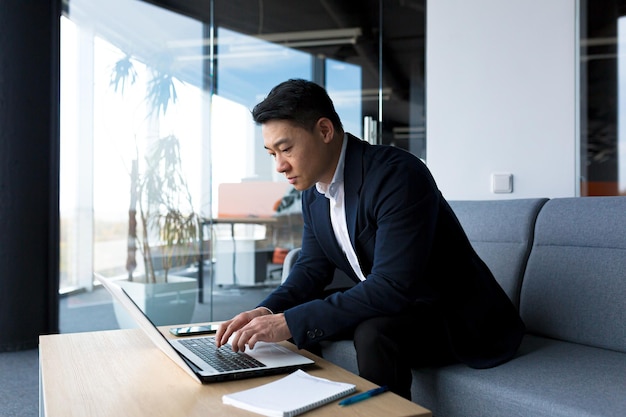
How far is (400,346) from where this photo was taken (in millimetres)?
1560

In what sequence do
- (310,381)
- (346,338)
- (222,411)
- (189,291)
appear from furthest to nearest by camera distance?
1. (189,291)
2. (346,338)
3. (310,381)
4. (222,411)

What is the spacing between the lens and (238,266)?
13.5 ft

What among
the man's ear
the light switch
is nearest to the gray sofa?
the light switch

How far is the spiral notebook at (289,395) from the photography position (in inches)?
42.0

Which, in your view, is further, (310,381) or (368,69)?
(368,69)

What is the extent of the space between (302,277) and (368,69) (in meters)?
2.33

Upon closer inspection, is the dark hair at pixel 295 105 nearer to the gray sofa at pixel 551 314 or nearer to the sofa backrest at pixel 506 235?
the gray sofa at pixel 551 314

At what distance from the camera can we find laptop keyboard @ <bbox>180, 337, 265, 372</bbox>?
138 centimetres

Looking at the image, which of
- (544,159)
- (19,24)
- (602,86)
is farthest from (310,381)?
(19,24)

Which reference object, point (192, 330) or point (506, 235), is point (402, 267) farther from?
point (506, 235)

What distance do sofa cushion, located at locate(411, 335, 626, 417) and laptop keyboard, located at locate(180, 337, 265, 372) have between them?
0.51 meters

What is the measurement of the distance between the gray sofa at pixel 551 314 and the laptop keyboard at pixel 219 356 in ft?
1.52

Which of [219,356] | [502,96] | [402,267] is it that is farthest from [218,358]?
[502,96]

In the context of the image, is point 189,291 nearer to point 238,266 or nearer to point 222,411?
point 238,266
